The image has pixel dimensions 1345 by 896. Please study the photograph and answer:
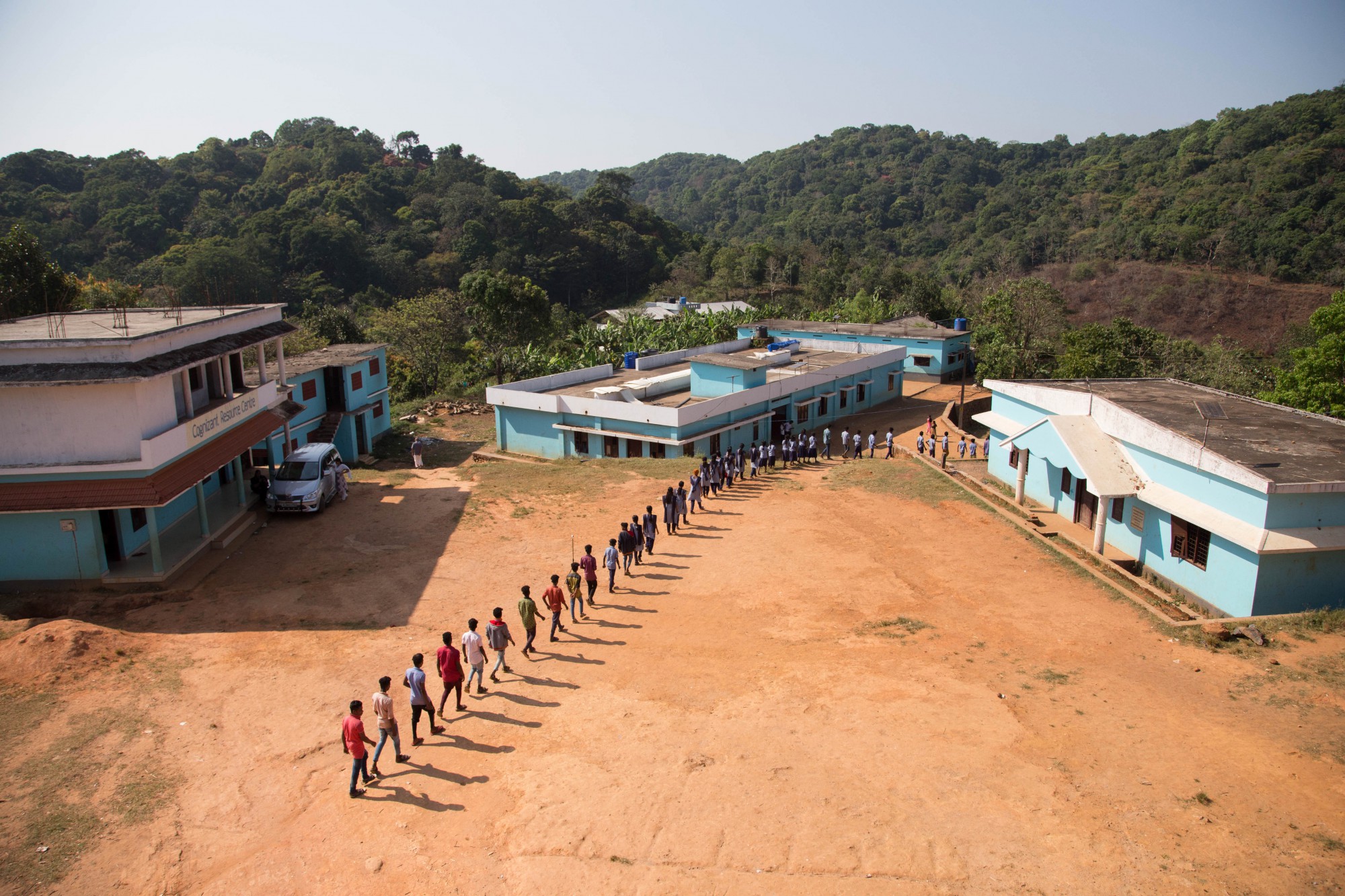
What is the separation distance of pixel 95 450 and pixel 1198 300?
238 feet

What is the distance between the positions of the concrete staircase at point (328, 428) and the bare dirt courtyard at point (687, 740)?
10895mm

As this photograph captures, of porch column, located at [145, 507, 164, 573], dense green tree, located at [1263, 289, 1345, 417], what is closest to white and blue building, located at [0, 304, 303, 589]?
porch column, located at [145, 507, 164, 573]

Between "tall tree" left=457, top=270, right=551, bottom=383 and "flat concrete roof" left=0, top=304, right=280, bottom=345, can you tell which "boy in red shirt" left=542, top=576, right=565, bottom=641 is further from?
"tall tree" left=457, top=270, right=551, bottom=383

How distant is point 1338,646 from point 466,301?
45.5 m

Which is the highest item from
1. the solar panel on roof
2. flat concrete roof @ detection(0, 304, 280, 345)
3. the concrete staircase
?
flat concrete roof @ detection(0, 304, 280, 345)

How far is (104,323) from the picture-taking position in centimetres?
1888

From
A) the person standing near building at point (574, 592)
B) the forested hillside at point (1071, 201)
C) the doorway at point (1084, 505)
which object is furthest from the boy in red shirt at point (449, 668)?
the forested hillside at point (1071, 201)

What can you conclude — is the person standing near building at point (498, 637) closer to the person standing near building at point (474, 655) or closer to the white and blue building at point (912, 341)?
the person standing near building at point (474, 655)

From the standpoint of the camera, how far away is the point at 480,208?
3142 inches

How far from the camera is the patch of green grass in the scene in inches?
581

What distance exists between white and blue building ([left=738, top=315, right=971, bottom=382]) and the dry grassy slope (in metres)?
23.4

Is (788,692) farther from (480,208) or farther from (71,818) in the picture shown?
(480,208)

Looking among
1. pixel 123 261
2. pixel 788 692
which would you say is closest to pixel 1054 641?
pixel 788 692

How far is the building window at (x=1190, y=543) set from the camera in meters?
17.0
